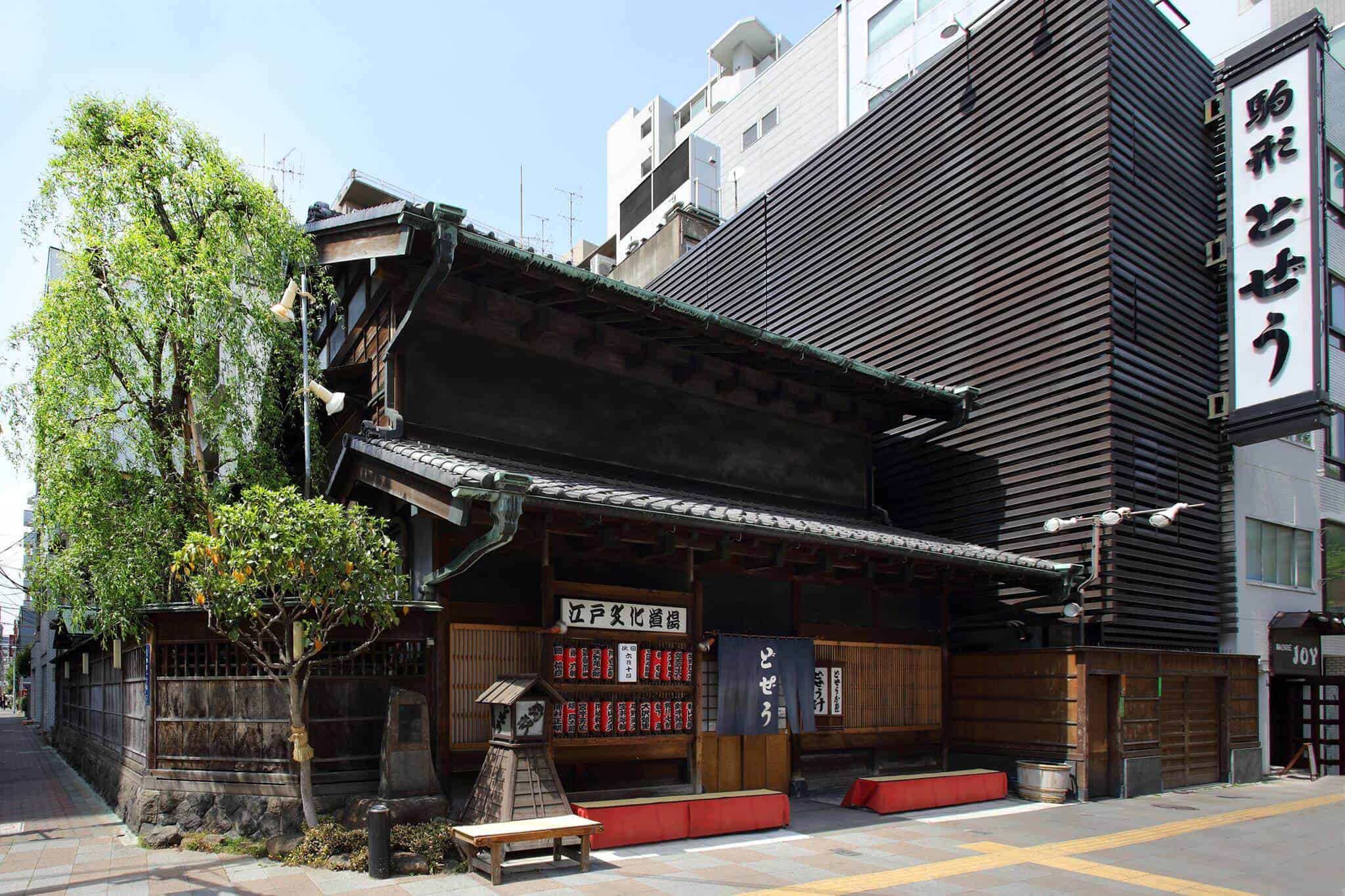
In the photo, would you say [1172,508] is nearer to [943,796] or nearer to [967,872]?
[943,796]

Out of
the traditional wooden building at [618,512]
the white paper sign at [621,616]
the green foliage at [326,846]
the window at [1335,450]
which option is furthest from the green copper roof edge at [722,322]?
the window at [1335,450]

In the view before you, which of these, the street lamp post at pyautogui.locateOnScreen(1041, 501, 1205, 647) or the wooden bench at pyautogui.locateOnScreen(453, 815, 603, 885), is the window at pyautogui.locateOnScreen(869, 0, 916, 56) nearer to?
the street lamp post at pyautogui.locateOnScreen(1041, 501, 1205, 647)

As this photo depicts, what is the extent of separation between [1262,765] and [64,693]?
31.8m

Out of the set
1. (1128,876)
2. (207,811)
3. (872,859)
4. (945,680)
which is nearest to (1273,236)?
(945,680)

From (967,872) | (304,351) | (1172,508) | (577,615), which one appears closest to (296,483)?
(304,351)

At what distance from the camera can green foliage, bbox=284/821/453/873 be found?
33.5 feet

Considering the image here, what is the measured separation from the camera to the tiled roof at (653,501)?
11164 mm

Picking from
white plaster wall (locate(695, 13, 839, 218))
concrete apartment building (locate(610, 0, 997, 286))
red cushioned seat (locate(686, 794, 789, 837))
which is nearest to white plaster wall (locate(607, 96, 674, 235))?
concrete apartment building (locate(610, 0, 997, 286))

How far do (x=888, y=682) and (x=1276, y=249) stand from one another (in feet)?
39.3

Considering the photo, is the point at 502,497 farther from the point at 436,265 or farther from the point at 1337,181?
the point at 1337,181

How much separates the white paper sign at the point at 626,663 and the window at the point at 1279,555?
1515 cm

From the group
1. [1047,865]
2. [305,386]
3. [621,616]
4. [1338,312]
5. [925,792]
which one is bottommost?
[925,792]

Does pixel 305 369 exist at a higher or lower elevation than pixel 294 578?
higher

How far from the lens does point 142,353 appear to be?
13.7 metres
